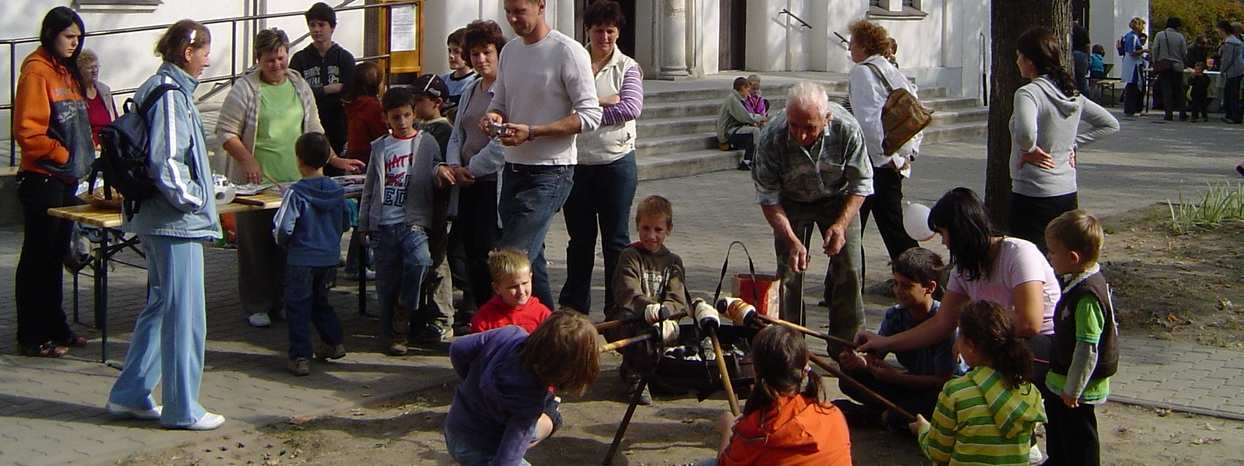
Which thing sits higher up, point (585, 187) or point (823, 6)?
point (823, 6)

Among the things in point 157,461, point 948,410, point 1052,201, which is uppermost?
point 1052,201

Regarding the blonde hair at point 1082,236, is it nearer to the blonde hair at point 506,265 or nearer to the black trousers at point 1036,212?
the blonde hair at point 506,265

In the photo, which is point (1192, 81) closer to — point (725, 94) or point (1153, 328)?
point (725, 94)

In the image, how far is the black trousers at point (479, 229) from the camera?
8.04 meters

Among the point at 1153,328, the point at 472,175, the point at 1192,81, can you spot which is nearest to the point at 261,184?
the point at 472,175

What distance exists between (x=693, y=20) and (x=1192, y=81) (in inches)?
382

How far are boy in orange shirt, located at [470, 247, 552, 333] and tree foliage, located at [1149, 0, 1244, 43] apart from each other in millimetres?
31683

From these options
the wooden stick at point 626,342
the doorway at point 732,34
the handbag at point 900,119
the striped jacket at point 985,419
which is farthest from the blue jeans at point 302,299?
the doorway at point 732,34

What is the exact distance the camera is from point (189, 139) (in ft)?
20.5

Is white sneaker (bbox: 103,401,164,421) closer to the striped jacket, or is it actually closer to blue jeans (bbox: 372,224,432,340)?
blue jeans (bbox: 372,224,432,340)

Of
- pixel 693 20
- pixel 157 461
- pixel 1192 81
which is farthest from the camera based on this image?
→ pixel 1192 81

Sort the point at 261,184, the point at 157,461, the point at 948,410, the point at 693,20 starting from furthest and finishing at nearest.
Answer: the point at 693,20, the point at 261,184, the point at 157,461, the point at 948,410

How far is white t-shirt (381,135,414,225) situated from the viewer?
772cm

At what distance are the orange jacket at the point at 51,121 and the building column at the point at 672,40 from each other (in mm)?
12548
